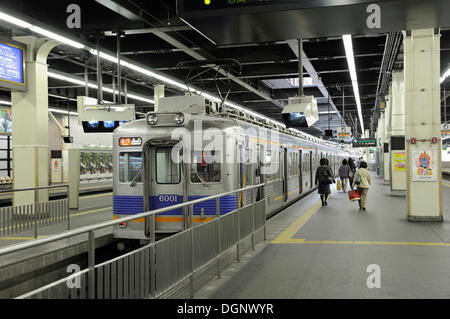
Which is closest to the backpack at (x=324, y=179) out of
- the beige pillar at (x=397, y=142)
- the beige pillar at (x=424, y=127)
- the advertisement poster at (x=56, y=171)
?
the beige pillar at (x=397, y=142)

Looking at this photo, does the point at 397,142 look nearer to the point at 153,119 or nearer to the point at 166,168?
the point at 166,168

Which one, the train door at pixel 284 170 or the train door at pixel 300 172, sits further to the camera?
the train door at pixel 300 172

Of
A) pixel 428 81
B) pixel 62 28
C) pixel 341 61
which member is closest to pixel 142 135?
pixel 62 28

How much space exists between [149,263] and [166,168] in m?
4.52

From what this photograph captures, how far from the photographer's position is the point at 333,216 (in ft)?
41.3

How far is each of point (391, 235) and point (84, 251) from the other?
19.3 feet

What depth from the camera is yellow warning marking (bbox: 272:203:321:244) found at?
9125mm

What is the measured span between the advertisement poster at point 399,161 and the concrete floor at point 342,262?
24.7ft

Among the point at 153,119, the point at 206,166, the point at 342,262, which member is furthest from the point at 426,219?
the point at 153,119

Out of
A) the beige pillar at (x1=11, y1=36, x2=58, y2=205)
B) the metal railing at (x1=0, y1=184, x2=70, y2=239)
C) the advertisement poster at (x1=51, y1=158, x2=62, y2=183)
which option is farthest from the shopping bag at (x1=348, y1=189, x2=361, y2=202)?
the advertisement poster at (x1=51, y1=158, x2=62, y2=183)

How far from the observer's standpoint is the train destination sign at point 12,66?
10727 mm

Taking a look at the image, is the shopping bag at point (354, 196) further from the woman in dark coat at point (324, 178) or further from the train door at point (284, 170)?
the train door at point (284, 170)

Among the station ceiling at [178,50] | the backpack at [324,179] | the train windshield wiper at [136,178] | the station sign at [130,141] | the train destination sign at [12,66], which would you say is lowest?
the backpack at [324,179]
